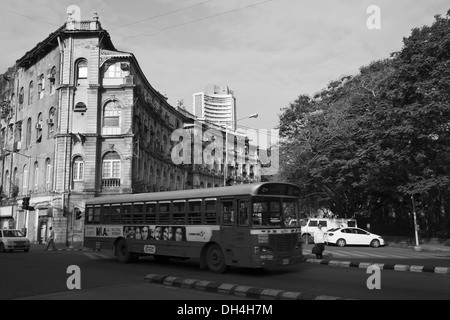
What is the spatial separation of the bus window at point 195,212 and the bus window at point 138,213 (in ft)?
9.16

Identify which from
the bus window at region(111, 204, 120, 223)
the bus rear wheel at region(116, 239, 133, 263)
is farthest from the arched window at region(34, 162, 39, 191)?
the bus rear wheel at region(116, 239, 133, 263)

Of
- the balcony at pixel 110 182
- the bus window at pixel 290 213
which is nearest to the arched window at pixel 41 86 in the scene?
the balcony at pixel 110 182

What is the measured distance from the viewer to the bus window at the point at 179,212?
1576 cm

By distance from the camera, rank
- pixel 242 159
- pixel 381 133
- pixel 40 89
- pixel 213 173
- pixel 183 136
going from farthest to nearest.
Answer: pixel 242 159
pixel 213 173
pixel 183 136
pixel 40 89
pixel 381 133

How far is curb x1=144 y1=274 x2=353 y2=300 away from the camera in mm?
9334

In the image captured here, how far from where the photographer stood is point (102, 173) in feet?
122

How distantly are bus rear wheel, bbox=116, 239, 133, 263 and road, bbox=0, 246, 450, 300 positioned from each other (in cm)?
109

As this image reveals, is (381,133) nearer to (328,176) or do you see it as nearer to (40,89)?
(328,176)

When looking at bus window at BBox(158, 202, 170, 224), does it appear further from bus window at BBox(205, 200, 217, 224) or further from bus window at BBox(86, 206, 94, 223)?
bus window at BBox(86, 206, 94, 223)

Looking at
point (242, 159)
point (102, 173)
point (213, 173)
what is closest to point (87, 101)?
point (102, 173)

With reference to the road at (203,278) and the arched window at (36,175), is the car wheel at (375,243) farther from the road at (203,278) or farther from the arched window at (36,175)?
the arched window at (36,175)

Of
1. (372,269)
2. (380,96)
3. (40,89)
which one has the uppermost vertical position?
(40,89)

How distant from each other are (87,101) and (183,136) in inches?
852

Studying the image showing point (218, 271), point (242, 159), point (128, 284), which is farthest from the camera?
point (242, 159)
